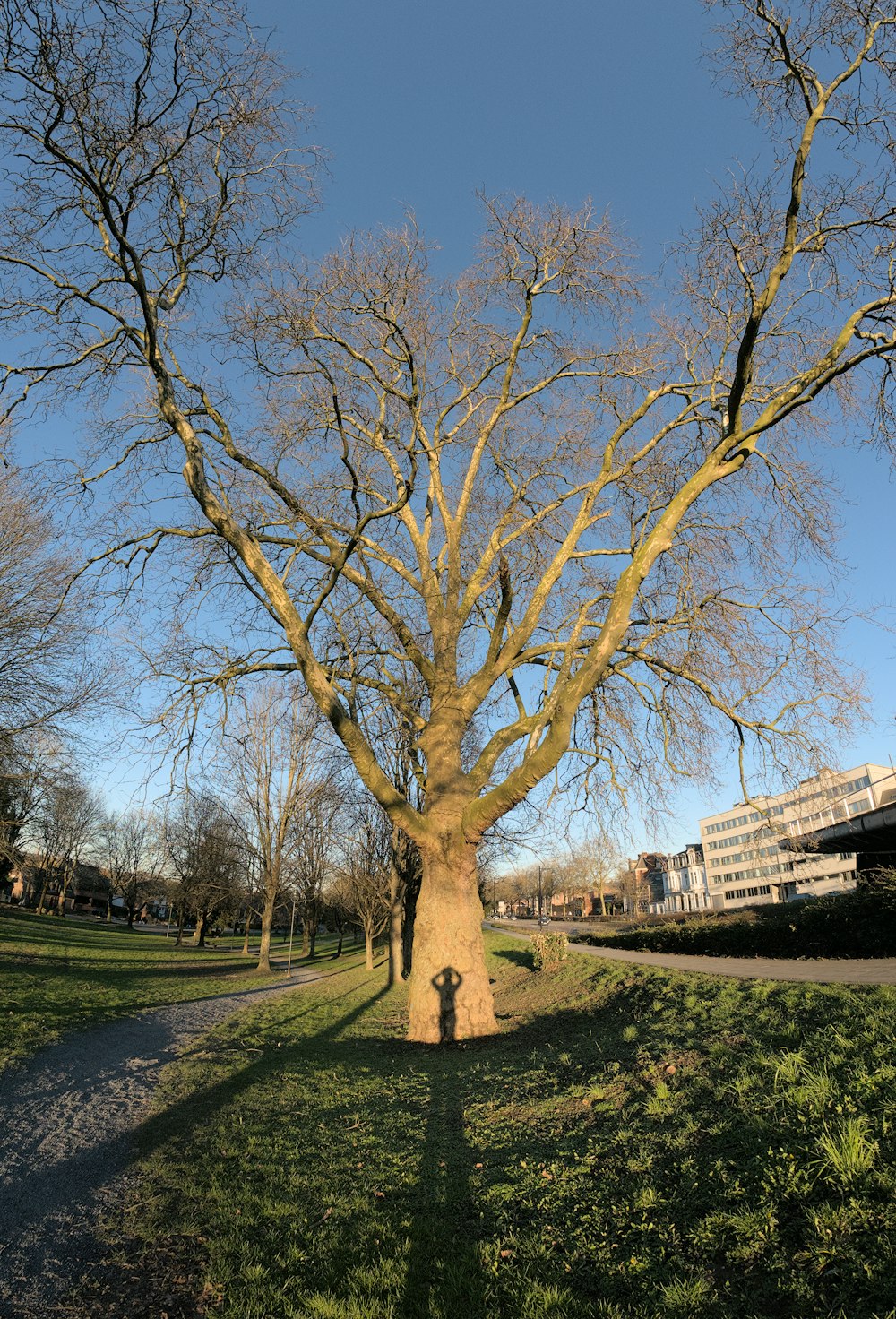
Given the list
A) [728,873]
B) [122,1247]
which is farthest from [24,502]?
[728,873]

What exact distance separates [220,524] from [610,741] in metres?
7.70

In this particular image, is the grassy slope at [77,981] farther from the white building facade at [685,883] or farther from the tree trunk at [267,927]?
the white building facade at [685,883]

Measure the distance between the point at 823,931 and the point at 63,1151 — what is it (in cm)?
1316

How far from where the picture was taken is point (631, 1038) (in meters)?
7.38

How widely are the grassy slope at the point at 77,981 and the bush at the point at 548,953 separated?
8.48 metres

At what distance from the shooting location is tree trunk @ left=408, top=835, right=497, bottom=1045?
32.6 ft

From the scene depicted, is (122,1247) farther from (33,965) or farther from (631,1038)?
(33,965)

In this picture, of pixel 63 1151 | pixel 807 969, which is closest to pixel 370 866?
pixel 807 969

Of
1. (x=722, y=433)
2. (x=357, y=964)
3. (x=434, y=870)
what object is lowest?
(x=357, y=964)

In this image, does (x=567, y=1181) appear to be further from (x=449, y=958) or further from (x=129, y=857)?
(x=129, y=857)

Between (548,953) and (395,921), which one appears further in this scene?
(395,921)

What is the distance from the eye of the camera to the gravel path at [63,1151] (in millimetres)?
3793

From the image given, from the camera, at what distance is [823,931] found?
1364cm

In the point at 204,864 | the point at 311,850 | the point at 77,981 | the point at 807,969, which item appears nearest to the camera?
the point at 807,969
